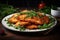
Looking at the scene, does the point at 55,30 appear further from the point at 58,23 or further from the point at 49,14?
the point at 49,14

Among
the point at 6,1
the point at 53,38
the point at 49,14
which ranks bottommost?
the point at 53,38

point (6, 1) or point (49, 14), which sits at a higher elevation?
point (6, 1)

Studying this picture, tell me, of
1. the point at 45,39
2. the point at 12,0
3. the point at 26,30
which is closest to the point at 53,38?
the point at 45,39

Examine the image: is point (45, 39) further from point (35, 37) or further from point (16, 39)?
point (16, 39)

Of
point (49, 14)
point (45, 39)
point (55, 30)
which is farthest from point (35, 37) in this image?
point (49, 14)

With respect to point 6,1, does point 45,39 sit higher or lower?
lower

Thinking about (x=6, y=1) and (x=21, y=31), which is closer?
(x=21, y=31)

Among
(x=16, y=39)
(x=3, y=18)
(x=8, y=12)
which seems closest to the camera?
(x=16, y=39)

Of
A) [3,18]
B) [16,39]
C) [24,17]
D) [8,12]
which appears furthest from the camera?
[8,12]

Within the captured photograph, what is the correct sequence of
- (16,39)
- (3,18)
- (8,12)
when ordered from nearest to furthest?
(16,39) < (3,18) < (8,12)
